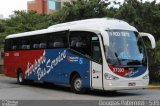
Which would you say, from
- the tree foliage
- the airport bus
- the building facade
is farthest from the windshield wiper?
the building facade

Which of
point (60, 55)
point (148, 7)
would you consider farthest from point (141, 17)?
point (60, 55)

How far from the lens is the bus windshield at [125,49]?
19875mm

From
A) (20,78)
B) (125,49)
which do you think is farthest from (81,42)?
(20,78)

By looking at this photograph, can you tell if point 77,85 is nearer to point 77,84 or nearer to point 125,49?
point 77,84

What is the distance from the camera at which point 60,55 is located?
2312cm

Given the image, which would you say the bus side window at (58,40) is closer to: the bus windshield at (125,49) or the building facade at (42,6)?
the bus windshield at (125,49)

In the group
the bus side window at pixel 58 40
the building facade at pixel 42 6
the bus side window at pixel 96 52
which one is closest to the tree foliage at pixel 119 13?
the bus side window at pixel 58 40

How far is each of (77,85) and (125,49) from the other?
9.66 feet

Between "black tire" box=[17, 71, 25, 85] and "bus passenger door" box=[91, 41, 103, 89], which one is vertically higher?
"bus passenger door" box=[91, 41, 103, 89]

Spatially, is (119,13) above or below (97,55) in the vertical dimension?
above

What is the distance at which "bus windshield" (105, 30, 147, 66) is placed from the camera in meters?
19.9

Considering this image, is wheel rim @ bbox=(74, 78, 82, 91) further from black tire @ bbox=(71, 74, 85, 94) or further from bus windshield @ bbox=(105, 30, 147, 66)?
bus windshield @ bbox=(105, 30, 147, 66)

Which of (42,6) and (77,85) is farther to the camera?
(42,6)

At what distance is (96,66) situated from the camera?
20.2 m
